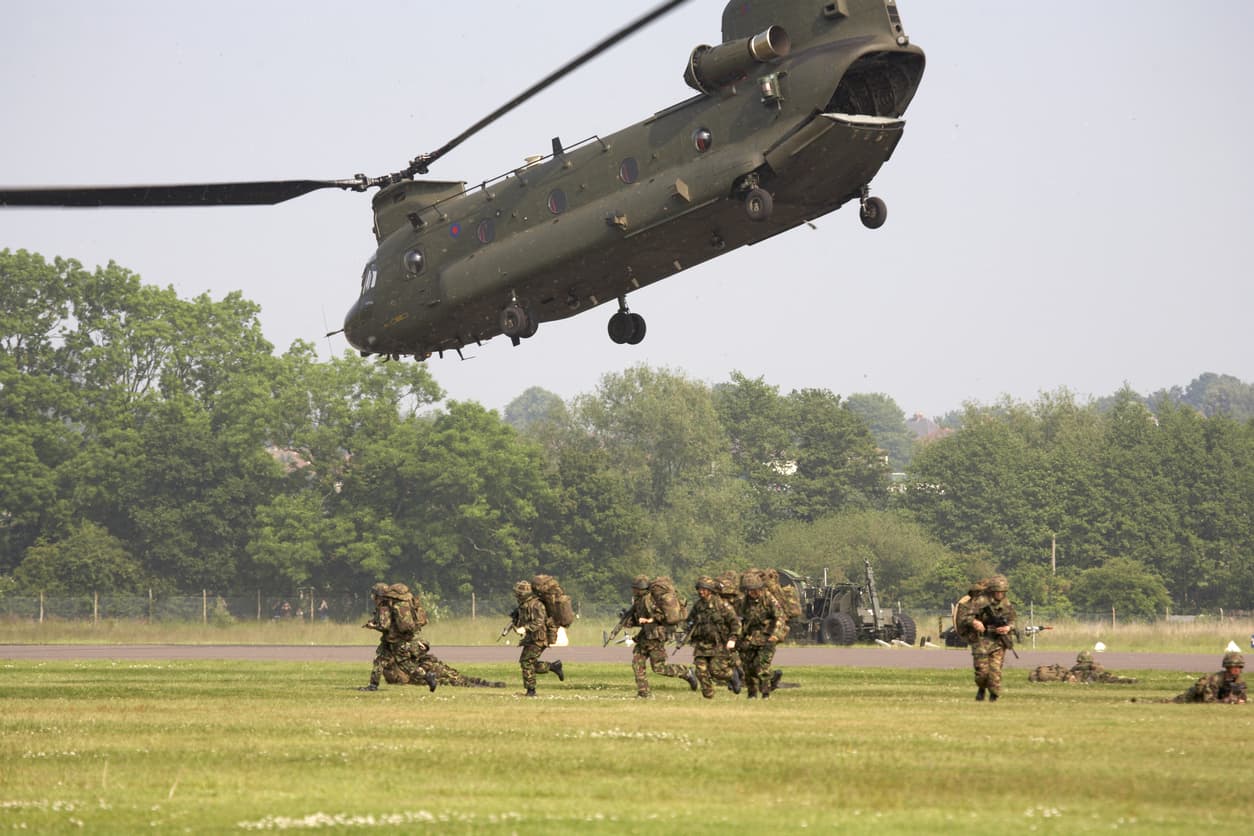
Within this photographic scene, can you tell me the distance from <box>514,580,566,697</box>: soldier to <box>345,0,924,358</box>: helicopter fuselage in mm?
7381

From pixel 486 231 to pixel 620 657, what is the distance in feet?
46.0

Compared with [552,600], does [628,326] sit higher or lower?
higher

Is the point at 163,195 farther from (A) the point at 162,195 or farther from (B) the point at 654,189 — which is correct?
(B) the point at 654,189

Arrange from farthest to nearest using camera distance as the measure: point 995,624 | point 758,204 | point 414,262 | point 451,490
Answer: point 451,490
point 414,262
point 758,204
point 995,624

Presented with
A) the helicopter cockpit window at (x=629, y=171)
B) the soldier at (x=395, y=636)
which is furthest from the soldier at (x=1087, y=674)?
the soldier at (x=395, y=636)

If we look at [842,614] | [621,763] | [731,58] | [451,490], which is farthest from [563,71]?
[451,490]

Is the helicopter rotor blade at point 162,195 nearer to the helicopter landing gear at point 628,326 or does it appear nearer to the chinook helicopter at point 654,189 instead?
the chinook helicopter at point 654,189

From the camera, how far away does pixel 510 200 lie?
34.8 metres

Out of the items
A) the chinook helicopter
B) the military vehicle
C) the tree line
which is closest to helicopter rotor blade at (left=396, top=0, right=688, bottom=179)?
the chinook helicopter

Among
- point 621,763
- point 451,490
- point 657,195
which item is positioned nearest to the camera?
point 621,763

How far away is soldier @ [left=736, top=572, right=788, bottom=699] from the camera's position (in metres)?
25.4

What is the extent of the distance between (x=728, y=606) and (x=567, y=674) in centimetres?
1064

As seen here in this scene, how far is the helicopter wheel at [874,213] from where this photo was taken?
104 ft

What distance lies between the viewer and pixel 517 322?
3484cm
